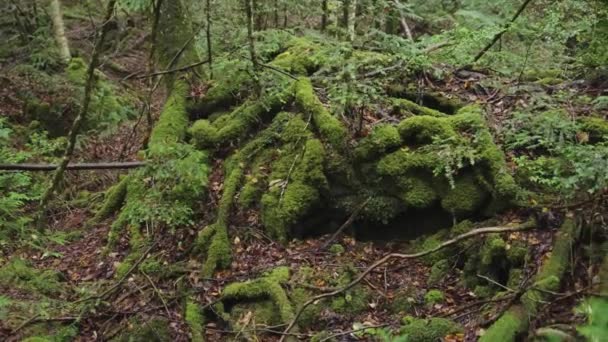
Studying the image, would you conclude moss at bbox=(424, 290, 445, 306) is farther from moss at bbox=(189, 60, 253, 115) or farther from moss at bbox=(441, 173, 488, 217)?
moss at bbox=(189, 60, 253, 115)

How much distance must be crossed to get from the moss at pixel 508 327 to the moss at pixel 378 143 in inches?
110

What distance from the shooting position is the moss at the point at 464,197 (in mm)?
6501

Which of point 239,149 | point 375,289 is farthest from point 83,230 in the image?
point 375,289

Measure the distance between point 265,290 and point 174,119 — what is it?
3.90 metres

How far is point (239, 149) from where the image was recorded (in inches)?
332

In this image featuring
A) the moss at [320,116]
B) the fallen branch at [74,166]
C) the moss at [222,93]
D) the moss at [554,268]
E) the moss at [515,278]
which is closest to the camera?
the moss at [554,268]

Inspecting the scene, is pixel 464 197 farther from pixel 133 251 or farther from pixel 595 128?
pixel 133 251

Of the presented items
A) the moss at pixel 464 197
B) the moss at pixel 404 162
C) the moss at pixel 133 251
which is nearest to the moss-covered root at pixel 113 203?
the moss at pixel 133 251

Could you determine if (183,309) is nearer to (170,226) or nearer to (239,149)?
(170,226)

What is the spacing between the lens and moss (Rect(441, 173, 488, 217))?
6.50 meters

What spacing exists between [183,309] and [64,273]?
2252mm

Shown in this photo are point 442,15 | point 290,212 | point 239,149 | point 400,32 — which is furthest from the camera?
point 400,32

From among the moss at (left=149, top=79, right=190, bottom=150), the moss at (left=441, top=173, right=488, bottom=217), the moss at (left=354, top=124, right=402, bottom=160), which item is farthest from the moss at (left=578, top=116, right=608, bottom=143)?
the moss at (left=149, top=79, right=190, bottom=150)

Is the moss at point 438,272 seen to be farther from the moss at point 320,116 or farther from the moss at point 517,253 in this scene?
the moss at point 320,116
